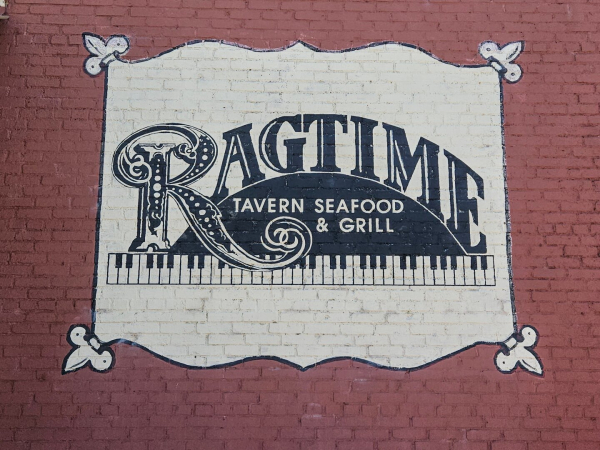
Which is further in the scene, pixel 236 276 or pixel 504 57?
pixel 504 57

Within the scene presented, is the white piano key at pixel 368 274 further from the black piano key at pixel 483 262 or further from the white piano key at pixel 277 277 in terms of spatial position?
the black piano key at pixel 483 262

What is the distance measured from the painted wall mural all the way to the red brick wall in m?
0.12

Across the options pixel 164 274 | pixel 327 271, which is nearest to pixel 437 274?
→ pixel 327 271

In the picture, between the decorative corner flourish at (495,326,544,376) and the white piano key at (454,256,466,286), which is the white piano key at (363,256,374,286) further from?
the decorative corner flourish at (495,326,544,376)

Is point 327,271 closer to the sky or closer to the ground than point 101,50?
closer to the ground

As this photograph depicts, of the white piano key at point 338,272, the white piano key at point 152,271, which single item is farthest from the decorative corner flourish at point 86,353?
the white piano key at point 338,272

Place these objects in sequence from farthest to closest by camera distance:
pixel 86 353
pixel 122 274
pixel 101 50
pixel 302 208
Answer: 1. pixel 101 50
2. pixel 302 208
3. pixel 122 274
4. pixel 86 353

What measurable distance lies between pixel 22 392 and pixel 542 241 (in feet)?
12.4

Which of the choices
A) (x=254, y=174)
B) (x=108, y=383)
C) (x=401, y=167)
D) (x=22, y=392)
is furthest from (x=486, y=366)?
(x=22, y=392)

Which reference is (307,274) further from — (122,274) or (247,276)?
(122,274)

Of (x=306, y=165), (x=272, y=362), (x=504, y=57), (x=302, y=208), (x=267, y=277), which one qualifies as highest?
(x=504, y=57)

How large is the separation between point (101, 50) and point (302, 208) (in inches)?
76.5

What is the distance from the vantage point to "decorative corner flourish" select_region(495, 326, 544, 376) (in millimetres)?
4453

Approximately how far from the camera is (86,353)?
4410 mm
